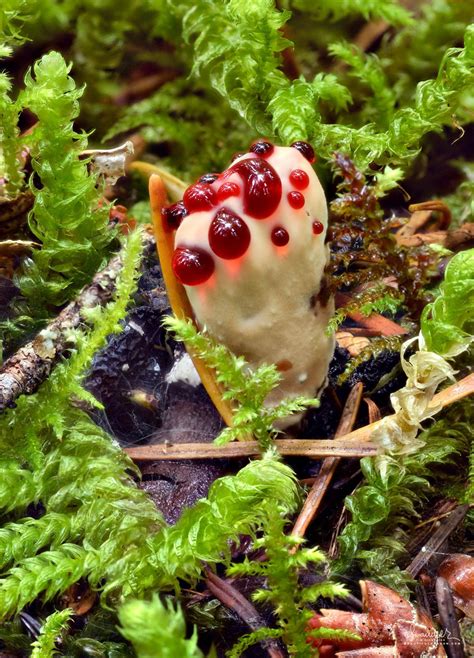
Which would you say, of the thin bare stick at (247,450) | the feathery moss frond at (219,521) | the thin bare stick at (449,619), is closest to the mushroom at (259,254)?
the thin bare stick at (247,450)

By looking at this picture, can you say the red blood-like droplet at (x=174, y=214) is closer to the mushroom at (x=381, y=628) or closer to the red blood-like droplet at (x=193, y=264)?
the red blood-like droplet at (x=193, y=264)

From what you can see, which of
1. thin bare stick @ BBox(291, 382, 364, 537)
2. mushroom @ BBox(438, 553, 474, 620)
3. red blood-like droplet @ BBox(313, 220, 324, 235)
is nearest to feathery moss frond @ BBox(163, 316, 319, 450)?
thin bare stick @ BBox(291, 382, 364, 537)

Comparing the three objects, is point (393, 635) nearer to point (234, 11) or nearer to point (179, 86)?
point (234, 11)

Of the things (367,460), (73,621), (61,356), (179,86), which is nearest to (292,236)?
(367,460)

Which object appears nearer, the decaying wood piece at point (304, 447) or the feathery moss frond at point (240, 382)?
the feathery moss frond at point (240, 382)

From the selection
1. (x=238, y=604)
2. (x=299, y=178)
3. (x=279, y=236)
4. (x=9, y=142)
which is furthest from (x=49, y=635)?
(x=9, y=142)
